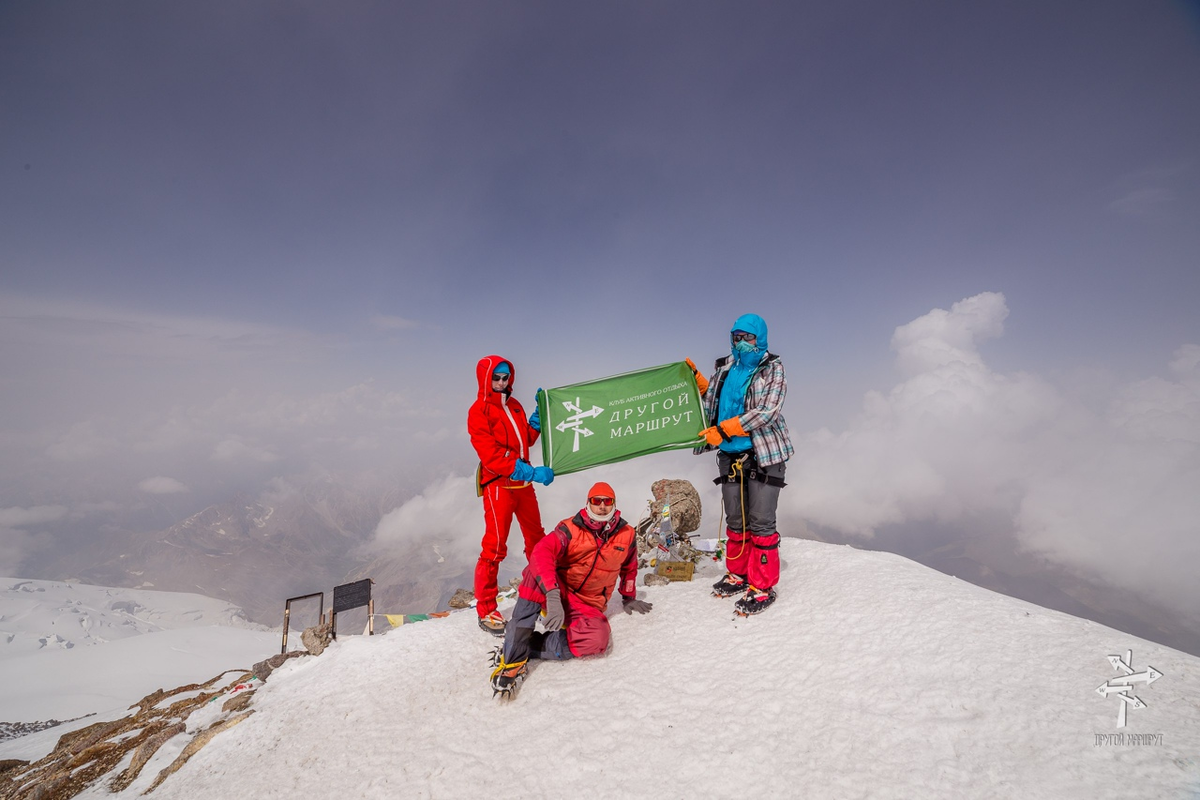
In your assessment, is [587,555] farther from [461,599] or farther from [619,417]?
[461,599]

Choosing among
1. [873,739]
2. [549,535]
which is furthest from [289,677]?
[873,739]

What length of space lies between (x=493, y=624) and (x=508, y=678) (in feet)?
6.89

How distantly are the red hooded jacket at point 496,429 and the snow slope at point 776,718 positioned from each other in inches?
107

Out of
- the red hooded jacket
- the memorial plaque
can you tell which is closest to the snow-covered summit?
the memorial plaque

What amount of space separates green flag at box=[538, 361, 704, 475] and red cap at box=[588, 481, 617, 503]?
127 cm

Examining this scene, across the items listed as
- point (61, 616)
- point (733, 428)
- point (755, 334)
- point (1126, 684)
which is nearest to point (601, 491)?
point (733, 428)

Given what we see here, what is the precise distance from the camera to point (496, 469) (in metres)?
6.55

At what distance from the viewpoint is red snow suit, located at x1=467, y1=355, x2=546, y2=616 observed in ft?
21.6

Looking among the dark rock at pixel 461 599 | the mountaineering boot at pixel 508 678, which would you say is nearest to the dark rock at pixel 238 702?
the mountaineering boot at pixel 508 678

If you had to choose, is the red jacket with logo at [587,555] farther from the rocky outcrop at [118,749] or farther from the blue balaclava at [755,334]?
the rocky outcrop at [118,749]

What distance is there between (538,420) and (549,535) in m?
2.33

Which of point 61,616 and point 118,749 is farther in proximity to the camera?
point 61,616

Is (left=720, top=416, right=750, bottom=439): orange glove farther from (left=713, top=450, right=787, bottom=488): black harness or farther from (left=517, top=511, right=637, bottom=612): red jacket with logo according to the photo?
(left=517, top=511, right=637, bottom=612): red jacket with logo

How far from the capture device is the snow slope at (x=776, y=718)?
130 inches
